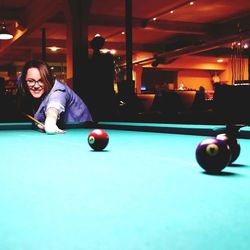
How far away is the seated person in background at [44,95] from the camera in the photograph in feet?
14.5

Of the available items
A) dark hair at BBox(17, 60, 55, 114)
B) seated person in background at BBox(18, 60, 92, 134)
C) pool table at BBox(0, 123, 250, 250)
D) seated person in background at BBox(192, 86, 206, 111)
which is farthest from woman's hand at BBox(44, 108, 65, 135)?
seated person in background at BBox(192, 86, 206, 111)

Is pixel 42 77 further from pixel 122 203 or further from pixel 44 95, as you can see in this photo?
pixel 122 203

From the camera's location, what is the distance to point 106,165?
2.18m

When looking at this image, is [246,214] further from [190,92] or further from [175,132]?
[190,92]

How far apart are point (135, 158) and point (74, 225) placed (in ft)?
4.65

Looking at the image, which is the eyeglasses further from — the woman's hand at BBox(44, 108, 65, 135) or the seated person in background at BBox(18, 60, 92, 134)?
the woman's hand at BBox(44, 108, 65, 135)

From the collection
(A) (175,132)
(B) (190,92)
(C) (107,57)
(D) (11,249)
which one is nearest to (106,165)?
(D) (11,249)

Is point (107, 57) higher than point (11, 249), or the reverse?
point (107, 57)

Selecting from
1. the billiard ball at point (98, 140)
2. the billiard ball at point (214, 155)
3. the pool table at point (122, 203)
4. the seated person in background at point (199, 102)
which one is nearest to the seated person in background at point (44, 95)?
the billiard ball at point (98, 140)

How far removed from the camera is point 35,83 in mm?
4723

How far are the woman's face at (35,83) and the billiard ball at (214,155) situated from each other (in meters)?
3.13

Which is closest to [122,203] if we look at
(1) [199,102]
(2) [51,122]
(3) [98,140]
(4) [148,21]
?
(3) [98,140]

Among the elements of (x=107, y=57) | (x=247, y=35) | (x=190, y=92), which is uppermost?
(x=247, y=35)

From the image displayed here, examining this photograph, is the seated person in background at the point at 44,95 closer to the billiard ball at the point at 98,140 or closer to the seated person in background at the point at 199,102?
the billiard ball at the point at 98,140
